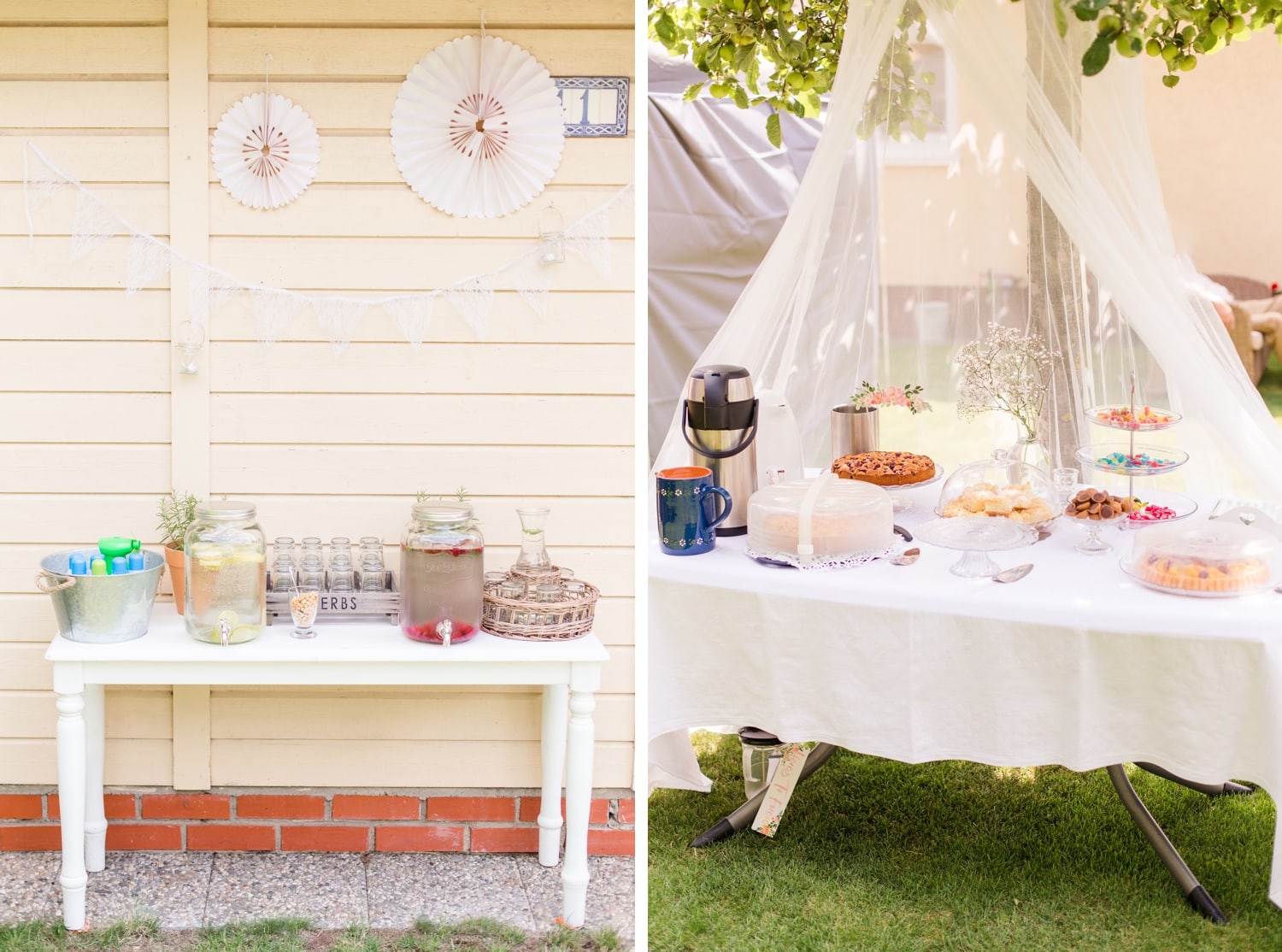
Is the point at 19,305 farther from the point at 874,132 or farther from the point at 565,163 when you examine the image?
the point at 874,132

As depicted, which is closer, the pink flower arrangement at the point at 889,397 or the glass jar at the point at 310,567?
the glass jar at the point at 310,567

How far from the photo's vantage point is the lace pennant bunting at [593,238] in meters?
2.60

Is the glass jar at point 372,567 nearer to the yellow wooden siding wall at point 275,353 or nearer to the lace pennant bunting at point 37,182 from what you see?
the yellow wooden siding wall at point 275,353

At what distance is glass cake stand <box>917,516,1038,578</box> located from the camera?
225 cm

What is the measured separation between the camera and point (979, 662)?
2139 mm

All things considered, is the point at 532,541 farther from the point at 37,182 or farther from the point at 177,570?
the point at 37,182

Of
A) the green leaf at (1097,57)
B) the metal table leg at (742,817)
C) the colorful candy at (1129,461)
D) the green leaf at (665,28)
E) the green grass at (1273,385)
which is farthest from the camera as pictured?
the green grass at (1273,385)

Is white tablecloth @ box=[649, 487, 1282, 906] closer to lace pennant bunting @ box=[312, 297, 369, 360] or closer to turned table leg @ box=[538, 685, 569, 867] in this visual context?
turned table leg @ box=[538, 685, 569, 867]

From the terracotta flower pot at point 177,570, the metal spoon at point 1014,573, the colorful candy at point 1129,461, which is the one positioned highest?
the colorful candy at point 1129,461

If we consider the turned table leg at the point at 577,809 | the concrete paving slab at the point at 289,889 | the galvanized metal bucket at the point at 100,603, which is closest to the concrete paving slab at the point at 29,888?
the concrete paving slab at the point at 289,889

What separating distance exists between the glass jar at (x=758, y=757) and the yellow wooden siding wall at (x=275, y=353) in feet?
1.05

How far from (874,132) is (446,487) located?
1.26 m

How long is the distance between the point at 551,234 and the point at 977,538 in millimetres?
1070

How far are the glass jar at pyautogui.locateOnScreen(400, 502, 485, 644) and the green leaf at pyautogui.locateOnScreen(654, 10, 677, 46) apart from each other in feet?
4.83
